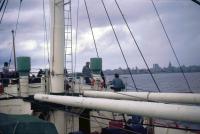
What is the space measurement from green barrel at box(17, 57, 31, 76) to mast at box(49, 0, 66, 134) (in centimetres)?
331

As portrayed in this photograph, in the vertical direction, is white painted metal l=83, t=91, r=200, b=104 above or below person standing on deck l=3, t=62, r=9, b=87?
below

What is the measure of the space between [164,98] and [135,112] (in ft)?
10.5

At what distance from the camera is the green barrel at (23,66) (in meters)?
15.4

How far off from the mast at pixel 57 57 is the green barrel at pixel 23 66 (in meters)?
3.31

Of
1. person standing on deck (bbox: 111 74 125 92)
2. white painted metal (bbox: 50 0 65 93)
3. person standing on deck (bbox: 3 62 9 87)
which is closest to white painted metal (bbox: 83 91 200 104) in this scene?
white painted metal (bbox: 50 0 65 93)

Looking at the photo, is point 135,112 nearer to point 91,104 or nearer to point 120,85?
point 91,104

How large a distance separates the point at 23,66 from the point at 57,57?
12.0ft

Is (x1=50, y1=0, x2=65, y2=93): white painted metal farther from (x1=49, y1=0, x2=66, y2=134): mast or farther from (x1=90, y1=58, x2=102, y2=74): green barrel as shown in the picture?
(x1=90, y1=58, x2=102, y2=74): green barrel

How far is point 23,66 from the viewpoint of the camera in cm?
1538

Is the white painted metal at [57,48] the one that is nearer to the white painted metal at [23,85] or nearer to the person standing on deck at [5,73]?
the white painted metal at [23,85]

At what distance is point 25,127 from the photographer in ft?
28.6

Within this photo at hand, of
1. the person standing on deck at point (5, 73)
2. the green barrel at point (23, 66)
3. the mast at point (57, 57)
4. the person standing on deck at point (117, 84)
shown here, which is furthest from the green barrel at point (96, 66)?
the mast at point (57, 57)

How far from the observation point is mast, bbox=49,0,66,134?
1208 cm

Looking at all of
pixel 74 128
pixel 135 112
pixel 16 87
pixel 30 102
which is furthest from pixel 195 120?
pixel 16 87
